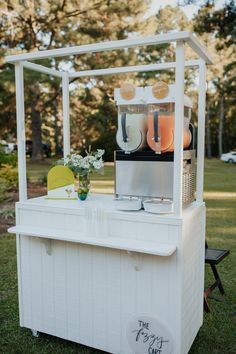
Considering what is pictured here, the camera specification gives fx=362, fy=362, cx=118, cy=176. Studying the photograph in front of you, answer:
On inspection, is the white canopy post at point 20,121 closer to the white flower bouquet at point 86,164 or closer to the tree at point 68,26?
the white flower bouquet at point 86,164

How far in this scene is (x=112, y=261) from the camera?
206cm

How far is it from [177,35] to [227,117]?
23.6 m

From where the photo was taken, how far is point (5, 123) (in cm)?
1498

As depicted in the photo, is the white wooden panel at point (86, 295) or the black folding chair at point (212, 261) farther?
the black folding chair at point (212, 261)

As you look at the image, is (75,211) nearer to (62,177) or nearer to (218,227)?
(62,177)

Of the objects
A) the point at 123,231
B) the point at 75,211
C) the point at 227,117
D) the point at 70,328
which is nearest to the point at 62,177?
the point at 75,211

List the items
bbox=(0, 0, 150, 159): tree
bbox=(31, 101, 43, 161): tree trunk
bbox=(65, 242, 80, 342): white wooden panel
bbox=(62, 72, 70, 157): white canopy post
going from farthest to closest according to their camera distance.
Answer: bbox=(31, 101, 43, 161): tree trunk
bbox=(0, 0, 150, 159): tree
bbox=(62, 72, 70, 157): white canopy post
bbox=(65, 242, 80, 342): white wooden panel

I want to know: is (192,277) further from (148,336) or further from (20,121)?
(20,121)

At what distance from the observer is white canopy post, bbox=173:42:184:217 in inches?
69.3

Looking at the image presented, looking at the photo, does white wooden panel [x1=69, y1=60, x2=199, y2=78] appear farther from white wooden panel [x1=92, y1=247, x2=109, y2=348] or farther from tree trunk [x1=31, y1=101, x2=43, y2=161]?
tree trunk [x1=31, y1=101, x2=43, y2=161]

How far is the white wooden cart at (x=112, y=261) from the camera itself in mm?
1889

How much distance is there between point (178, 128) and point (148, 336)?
1133 mm

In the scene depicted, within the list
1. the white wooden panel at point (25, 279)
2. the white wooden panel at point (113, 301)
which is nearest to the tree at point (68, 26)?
the white wooden panel at point (25, 279)

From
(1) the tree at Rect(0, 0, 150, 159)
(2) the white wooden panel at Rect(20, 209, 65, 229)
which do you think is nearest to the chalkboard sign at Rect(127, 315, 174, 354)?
(2) the white wooden panel at Rect(20, 209, 65, 229)
